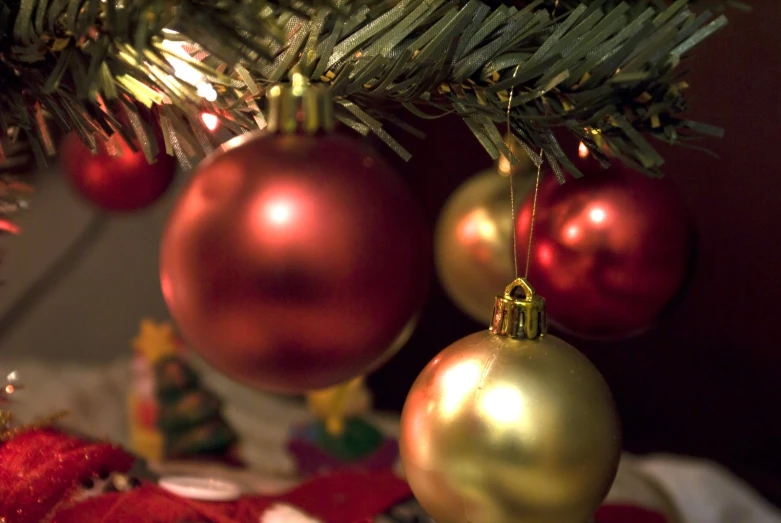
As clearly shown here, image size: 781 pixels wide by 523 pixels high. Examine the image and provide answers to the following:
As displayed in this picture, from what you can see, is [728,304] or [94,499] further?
[728,304]

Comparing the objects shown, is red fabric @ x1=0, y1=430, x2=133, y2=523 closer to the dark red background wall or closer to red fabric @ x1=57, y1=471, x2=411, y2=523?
red fabric @ x1=57, y1=471, x2=411, y2=523

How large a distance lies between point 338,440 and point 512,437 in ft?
2.15

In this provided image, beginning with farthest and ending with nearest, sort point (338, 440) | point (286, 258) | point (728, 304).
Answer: point (338, 440), point (728, 304), point (286, 258)

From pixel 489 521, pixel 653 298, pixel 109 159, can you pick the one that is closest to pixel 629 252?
pixel 653 298

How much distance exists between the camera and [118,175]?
583mm

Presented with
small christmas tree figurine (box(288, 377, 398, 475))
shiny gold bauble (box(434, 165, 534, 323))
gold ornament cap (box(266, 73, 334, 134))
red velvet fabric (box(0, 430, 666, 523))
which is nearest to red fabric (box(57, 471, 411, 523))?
red velvet fabric (box(0, 430, 666, 523))

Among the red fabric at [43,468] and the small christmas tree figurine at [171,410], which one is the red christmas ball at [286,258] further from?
the small christmas tree figurine at [171,410]

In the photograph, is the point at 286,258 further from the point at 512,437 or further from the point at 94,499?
the point at 94,499

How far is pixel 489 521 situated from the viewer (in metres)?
0.34

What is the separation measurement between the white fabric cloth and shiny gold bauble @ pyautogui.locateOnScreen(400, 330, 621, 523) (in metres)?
0.19

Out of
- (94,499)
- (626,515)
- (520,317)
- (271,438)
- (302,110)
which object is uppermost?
(302,110)

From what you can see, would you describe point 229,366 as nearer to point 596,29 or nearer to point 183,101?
point 183,101

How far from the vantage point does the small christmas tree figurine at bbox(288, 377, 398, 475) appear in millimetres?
942

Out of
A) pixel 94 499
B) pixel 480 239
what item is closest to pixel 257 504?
pixel 94 499
